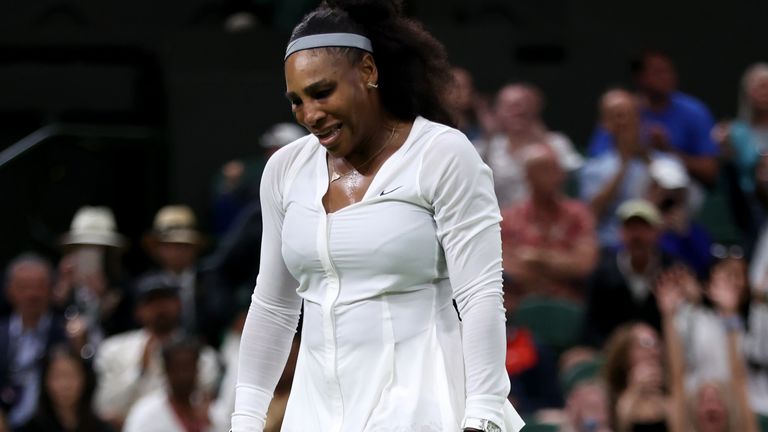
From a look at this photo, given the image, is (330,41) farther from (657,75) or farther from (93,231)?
(657,75)

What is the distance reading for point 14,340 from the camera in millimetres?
7953

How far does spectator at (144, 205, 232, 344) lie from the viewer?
8047 millimetres

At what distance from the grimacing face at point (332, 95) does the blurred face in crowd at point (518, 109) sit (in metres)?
5.29

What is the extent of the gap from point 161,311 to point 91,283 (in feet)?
2.35

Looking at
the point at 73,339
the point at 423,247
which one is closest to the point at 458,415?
the point at 423,247

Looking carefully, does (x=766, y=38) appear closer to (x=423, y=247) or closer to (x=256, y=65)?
(x=256, y=65)

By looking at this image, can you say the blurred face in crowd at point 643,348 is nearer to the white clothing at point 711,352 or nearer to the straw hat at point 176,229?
the white clothing at point 711,352

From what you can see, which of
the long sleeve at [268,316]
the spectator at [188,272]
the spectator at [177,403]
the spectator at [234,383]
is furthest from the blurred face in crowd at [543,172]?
the long sleeve at [268,316]

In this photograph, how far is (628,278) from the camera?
7.50 metres

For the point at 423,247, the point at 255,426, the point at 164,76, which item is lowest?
the point at 255,426

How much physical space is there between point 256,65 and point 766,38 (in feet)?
10.9

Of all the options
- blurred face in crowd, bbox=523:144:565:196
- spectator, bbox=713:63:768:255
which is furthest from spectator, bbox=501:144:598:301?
spectator, bbox=713:63:768:255

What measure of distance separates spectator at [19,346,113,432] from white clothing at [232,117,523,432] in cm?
388

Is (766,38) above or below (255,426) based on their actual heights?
above
